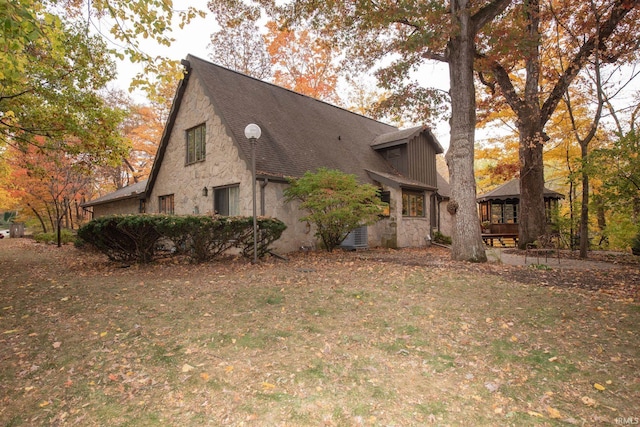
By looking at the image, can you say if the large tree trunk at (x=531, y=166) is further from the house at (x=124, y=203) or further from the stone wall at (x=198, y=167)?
the house at (x=124, y=203)

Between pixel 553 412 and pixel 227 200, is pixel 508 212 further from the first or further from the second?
pixel 553 412

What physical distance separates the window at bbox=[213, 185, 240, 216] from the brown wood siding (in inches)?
318

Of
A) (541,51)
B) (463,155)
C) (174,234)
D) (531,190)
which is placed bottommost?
(174,234)

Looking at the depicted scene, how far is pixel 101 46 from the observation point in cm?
927

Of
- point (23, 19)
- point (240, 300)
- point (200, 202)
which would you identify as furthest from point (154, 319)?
point (200, 202)

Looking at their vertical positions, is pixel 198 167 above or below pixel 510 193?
above

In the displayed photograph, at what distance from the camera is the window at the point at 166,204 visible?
13500 mm

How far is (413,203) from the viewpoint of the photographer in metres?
14.0

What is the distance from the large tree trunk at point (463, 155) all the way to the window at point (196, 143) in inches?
327

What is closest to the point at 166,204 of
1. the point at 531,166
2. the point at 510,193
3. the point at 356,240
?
the point at 356,240

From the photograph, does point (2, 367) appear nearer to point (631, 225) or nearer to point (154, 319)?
point (154, 319)

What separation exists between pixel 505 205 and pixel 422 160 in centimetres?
892

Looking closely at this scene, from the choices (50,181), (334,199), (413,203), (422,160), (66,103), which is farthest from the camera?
(50,181)

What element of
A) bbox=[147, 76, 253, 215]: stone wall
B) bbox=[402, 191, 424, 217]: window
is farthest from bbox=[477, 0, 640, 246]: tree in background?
bbox=[147, 76, 253, 215]: stone wall
